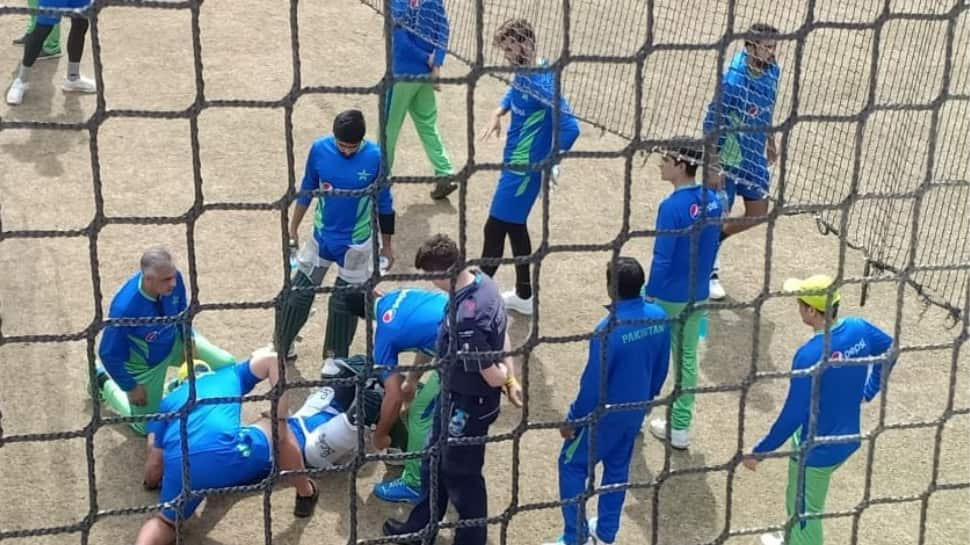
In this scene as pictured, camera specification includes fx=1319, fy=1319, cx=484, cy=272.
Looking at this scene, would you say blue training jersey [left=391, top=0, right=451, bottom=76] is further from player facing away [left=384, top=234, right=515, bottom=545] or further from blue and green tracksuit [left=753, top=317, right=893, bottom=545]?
blue and green tracksuit [left=753, top=317, right=893, bottom=545]

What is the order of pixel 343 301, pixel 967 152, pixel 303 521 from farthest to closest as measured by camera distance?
1. pixel 967 152
2. pixel 343 301
3. pixel 303 521

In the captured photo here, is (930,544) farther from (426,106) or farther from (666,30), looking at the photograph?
(666,30)

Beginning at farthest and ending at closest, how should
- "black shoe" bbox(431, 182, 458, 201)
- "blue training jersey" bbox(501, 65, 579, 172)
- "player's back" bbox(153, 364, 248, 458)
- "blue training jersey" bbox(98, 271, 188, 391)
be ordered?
"black shoe" bbox(431, 182, 458, 201) → "blue training jersey" bbox(501, 65, 579, 172) → "blue training jersey" bbox(98, 271, 188, 391) → "player's back" bbox(153, 364, 248, 458)

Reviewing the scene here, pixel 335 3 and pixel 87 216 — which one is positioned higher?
pixel 335 3

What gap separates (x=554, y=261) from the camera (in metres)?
6.16

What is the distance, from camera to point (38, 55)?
730cm

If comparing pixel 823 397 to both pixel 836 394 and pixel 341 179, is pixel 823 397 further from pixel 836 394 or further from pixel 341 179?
pixel 341 179

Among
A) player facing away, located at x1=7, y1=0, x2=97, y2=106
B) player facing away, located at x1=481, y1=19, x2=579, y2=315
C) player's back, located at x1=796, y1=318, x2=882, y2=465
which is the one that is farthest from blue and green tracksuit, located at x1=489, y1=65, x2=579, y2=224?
player facing away, located at x1=7, y1=0, x2=97, y2=106

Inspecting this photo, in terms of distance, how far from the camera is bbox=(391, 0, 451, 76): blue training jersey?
19.5ft

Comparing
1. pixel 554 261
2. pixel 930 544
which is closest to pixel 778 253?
pixel 554 261

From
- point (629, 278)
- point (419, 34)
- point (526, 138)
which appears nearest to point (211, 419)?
point (629, 278)

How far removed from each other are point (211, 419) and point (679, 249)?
1721mm

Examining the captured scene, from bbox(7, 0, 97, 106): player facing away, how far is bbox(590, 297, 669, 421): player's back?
13.1ft

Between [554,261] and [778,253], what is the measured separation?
1.11 m
